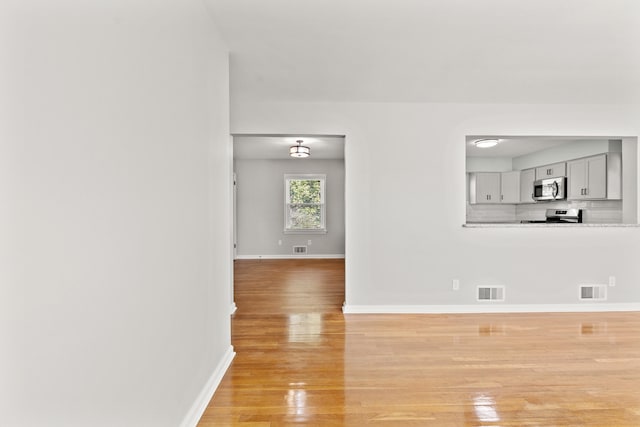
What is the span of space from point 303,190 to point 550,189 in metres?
5.24

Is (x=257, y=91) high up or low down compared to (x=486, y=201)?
up

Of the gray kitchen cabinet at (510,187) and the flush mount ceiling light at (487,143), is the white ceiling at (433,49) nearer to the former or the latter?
the flush mount ceiling light at (487,143)

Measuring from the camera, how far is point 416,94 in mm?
3602

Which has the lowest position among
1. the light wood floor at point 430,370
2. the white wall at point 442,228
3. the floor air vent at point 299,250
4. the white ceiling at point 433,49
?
the light wood floor at point 430,370

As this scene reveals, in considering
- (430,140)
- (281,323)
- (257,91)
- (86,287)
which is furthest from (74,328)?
(430,140)

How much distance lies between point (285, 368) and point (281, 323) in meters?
1.05

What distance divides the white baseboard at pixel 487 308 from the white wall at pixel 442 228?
3cm

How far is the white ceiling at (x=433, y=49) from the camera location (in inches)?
81.9

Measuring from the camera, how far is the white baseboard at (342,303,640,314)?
12.7 ft

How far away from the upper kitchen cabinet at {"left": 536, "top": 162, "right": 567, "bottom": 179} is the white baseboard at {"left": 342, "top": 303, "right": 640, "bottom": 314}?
275cm

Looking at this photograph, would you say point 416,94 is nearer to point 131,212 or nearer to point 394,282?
point 394,282

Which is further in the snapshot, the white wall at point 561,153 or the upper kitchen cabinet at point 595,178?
the white wall at point 561,153

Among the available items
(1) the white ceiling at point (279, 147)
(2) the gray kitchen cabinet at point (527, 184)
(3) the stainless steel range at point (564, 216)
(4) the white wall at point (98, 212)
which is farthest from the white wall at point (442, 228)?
(2) the gray kitchen cabinet at point (527, 184)

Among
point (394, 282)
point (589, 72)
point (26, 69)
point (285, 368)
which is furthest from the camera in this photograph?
point (394, 282)
